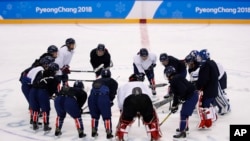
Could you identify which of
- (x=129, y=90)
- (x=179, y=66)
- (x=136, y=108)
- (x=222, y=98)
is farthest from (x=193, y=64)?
(x=136, y=108)

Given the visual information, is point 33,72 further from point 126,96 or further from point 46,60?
point 126,96

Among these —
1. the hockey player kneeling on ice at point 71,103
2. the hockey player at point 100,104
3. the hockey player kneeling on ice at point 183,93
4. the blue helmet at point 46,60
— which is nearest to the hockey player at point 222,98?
the hockey player kneeling on ice at point 183,93

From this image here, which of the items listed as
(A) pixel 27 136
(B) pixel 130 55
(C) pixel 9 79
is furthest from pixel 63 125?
(B) pixel 130 55

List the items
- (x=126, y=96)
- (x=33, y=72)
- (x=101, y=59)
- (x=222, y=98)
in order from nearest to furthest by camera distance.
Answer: (x=126, y=96) → (x=33, y=72) → (x=222, y=98) → (x=101, y=59)

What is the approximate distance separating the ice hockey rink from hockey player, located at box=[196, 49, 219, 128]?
0.18 metres

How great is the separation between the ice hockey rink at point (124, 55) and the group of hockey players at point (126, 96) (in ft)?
0.69

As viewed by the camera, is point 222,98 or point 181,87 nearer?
point 181,87

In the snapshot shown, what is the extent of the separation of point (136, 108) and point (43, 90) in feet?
4.76

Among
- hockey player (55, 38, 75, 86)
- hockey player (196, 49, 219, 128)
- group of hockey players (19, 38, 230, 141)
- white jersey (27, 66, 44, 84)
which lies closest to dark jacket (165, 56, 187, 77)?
group of hockey players (19, 38, 230, 141)

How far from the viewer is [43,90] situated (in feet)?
22.7

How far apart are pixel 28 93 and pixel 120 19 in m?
9.78

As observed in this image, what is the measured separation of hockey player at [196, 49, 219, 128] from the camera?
7.00m

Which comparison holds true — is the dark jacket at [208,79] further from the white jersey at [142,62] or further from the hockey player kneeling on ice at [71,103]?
the hockey player kneeling on ice at [71,103]

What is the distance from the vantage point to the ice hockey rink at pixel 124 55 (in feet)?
23.3
